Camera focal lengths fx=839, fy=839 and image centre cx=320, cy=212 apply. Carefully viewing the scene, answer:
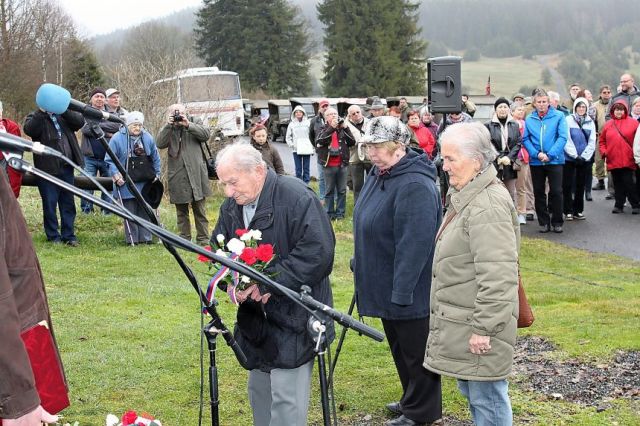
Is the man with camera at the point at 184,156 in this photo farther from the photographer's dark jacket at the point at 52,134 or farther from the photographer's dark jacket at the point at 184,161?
the photographer's dark jacket at the point at 52,134

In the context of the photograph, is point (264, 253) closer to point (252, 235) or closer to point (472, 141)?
point (252, 235)

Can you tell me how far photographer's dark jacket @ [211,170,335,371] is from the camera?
15.1ft

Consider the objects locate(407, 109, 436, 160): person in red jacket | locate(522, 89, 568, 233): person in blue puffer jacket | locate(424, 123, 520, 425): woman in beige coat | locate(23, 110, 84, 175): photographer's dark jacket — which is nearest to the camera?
locate(424, 123, 520, 425): woman in beige coat

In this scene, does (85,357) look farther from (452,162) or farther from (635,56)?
(635,56)

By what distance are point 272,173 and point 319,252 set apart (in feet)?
1.76

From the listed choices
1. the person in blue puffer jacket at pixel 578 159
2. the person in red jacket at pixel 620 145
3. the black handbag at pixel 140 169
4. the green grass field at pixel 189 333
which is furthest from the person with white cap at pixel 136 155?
the person in red jacket at pixel 620 145

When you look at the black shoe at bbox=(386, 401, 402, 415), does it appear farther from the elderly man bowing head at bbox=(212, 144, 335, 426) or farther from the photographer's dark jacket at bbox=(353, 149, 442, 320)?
the elderly man bowing head at bbox=(212, 144, 335, 426)

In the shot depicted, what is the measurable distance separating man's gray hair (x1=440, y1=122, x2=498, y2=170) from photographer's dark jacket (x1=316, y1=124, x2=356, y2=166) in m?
10.3

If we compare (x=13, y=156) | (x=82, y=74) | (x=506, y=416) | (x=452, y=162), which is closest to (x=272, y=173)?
(x=452, y=162)

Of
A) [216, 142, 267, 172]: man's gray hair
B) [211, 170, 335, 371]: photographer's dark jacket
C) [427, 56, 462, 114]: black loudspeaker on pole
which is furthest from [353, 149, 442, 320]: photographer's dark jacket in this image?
[427, 56, 462, 114]: black loudspeaker on pole

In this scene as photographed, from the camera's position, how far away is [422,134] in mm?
14500

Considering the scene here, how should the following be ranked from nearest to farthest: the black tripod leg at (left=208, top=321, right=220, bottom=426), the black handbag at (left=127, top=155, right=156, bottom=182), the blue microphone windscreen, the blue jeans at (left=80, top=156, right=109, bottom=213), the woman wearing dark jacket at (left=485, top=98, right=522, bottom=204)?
the blue microphone windscreen, the black tripod leg at (left=208, top=321, right=220, bottom=426), the black handbag at (left=127, top=155, right=156, bottom=182), the woman wearing dark jacket at (left=485, top=98, right=522, bottom=204), the blue jeans at (left=80, top=156, right=109, bottom=213)

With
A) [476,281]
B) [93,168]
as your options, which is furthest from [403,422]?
[93,168]

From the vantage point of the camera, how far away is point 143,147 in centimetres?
1177
